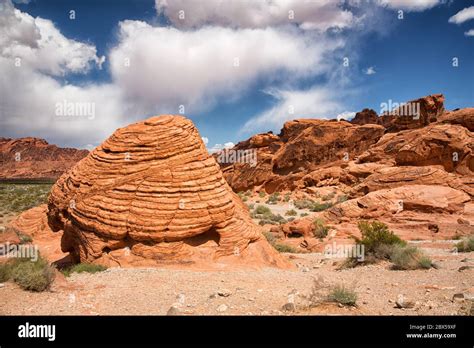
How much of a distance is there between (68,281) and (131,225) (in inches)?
80.0

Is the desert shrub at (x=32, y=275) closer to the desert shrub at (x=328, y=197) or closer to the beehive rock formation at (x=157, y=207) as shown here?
the beehive rock formation at (x=157, y=207)

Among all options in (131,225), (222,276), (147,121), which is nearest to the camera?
(222,276)

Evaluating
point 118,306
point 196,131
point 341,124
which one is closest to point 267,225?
point 196,131

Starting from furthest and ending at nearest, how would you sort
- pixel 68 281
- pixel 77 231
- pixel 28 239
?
pixel 28 239
pixel 77 231
pixel 68 281

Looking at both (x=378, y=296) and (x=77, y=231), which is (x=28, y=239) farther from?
(x=378, y=296)

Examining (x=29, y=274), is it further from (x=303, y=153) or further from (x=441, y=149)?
(x=303, y=153)

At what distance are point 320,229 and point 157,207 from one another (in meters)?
9.96

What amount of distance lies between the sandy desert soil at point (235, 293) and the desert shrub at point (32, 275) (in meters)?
0.17

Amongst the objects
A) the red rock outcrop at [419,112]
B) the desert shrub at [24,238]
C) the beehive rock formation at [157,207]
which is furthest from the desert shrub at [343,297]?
the red rock outcrop at [419,112]

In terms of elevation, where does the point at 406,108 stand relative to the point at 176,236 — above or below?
above

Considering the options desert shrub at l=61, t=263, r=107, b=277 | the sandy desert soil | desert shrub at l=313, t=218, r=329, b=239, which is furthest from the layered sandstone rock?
desert shrub at l=61, t=263, r=107, b=277

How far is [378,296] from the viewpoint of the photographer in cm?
700

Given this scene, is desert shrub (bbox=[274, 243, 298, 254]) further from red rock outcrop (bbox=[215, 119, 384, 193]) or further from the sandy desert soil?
red rock outcrop (bbox=[215, 119, 384, 193])

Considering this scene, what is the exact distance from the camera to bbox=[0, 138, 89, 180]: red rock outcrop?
11869 cm
